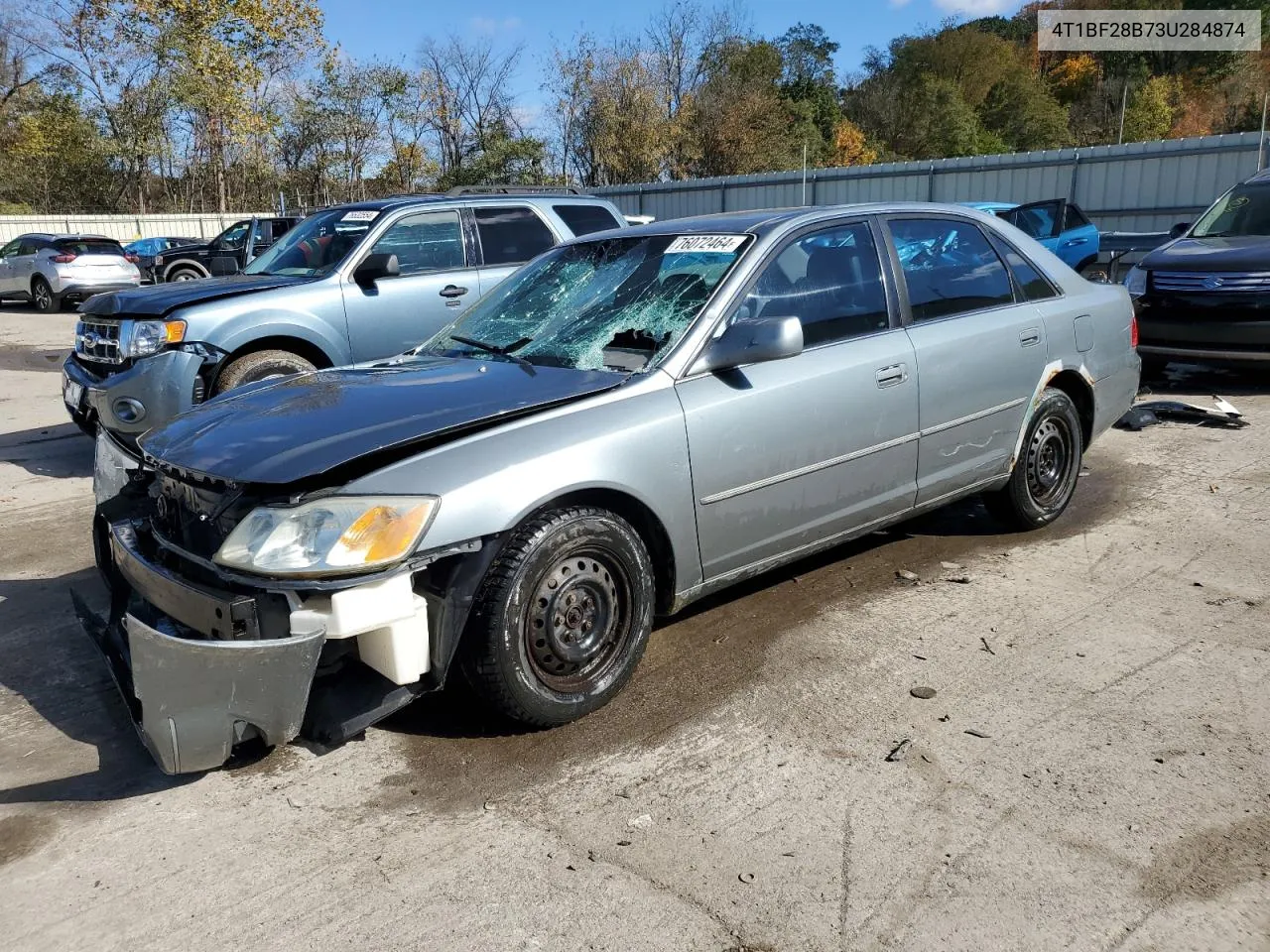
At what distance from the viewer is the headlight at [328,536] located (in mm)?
2875

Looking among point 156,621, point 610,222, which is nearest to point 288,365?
point 610,222

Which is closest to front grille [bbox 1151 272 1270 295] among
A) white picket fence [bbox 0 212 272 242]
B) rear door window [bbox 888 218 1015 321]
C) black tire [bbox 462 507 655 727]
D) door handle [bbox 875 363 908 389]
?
rear door window [bbox 888 218 1015 321]

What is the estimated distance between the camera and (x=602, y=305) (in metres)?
4.11

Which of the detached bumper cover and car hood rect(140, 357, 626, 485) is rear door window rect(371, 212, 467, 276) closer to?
car hood rect(140, 357, 626, 485)

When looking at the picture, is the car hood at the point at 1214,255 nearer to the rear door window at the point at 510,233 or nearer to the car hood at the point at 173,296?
the rear door window at the point at 510,233

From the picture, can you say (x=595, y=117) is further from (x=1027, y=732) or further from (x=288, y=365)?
(x=1027, y=732)

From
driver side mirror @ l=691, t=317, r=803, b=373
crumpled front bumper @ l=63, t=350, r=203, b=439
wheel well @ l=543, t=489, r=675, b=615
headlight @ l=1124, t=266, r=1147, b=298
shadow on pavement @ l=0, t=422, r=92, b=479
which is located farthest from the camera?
headlight @ l=1124, t=266, r=1147, b=298

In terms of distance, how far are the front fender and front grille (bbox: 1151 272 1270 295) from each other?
22.5 ft

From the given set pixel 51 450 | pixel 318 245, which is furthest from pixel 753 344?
pixel 51 450

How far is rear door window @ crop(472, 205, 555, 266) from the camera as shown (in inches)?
308

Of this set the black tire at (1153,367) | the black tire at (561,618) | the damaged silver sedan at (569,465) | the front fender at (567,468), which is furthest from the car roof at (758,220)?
the black tire at (1153,367)

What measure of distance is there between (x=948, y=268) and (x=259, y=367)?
438cm

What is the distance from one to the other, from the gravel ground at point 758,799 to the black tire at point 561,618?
0.55 ft

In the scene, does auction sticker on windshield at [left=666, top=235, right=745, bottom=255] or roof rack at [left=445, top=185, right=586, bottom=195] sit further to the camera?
roof rack at [left=445, top=185, right=586, bottom=195]
